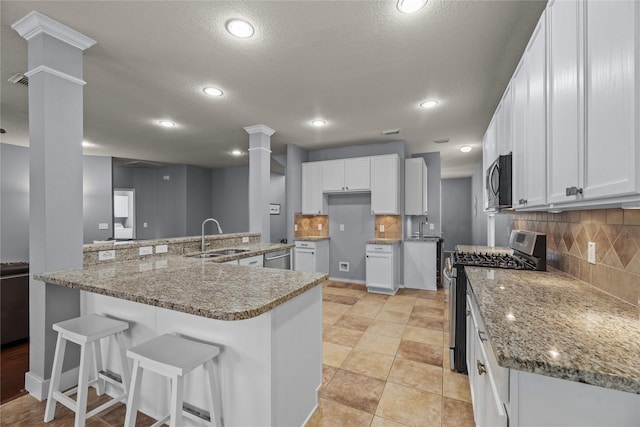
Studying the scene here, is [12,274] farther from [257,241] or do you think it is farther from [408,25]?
[408,25]

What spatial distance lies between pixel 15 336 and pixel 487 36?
4.88 m

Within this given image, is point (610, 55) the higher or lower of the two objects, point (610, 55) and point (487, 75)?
the lower

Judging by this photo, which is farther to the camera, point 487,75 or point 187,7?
point 487,75

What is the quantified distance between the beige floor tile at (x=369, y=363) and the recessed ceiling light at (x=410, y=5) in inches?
102

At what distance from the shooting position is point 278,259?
3760 mm

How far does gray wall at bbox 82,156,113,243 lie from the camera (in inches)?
245

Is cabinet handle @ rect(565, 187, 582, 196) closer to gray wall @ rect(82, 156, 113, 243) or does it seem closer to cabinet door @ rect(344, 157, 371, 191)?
cabinet door @ rect(344, 157, 371, 191)

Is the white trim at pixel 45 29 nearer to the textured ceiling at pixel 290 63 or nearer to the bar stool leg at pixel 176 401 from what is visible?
the textured ceiling at pixel 290 63

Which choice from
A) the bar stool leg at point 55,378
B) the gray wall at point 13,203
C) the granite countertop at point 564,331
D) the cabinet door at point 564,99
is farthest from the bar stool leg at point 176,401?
the gray wall at point 13,203

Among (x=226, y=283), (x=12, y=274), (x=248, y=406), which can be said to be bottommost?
→ (x=248, y=406)

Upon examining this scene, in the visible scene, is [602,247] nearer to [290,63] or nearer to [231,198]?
[290,63]

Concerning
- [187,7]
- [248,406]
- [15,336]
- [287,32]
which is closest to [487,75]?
[287,32]

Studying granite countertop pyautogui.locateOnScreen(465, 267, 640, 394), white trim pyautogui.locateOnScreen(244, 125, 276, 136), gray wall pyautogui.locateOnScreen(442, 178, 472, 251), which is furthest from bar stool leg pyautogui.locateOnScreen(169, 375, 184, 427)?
gray wall pyautogui.locateOnScreen(442, 178, 472, 251)

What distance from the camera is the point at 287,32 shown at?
2.00 metres
